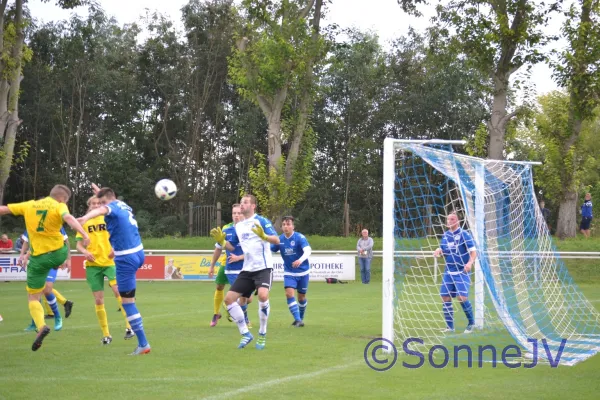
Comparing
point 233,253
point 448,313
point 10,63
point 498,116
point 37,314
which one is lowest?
point 448,313

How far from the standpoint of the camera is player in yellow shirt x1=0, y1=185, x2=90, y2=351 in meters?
9.77

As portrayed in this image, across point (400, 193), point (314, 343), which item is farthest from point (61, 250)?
point (400, 193)

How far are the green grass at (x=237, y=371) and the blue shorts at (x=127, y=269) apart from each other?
86cm

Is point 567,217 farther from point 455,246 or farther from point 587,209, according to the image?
point 455,246

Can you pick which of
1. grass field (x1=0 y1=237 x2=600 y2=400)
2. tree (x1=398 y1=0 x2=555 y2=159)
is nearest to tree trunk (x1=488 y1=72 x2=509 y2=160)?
tree (x1=398 y1=0 x2=555 y2=159)

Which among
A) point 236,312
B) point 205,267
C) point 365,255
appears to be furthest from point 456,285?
point 205,267

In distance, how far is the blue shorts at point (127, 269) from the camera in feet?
31.9

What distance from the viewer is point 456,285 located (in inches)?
479

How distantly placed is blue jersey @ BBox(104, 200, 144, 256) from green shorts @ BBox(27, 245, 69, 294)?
727 mm

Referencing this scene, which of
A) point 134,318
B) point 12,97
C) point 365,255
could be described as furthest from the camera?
point 12,97

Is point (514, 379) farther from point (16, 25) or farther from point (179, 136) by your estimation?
point (179, 136)

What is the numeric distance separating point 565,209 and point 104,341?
998 inches

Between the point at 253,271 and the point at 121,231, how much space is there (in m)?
1.79

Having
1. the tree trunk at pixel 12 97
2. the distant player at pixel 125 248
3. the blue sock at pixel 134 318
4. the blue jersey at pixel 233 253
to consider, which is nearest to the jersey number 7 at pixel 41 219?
the distant player at pixel 125 248
